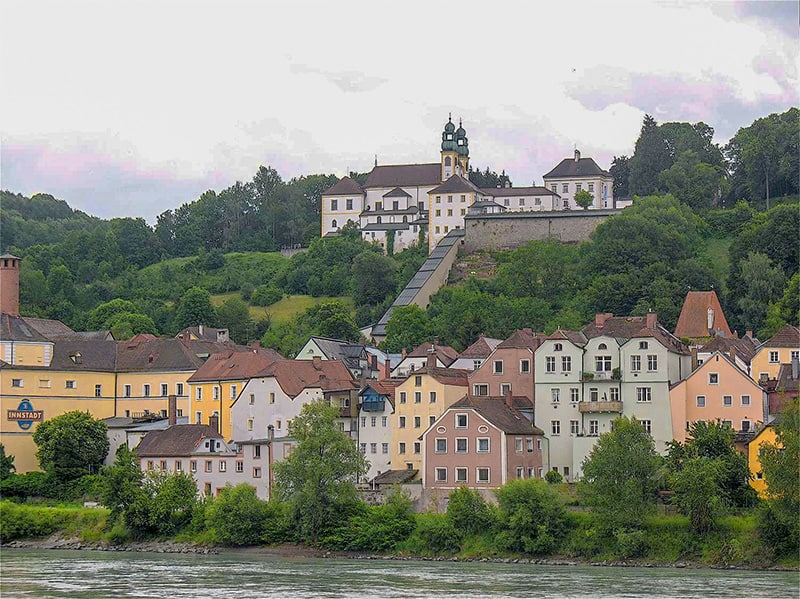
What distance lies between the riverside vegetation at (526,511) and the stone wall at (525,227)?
59.6 metres

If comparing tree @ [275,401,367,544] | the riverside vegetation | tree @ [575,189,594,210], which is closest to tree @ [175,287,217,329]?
tree @ [575,189,594,210]

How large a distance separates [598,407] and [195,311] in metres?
55.6

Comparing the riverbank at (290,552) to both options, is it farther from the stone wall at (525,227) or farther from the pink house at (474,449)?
the stone wall at (525,227)

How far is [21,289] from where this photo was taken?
121250 millimetres

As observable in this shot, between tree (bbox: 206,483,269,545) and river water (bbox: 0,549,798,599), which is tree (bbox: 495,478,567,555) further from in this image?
tree (bbox: 206,483,269,545)

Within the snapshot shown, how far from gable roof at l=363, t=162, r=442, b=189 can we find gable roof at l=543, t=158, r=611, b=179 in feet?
32.8

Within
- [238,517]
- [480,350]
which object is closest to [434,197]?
[480,350]

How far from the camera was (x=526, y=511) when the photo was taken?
2152 inches

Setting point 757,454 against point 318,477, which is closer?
point 757,454

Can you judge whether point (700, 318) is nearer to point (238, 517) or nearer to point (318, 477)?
point (318, 477)

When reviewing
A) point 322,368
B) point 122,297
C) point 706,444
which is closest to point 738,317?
point 322,368

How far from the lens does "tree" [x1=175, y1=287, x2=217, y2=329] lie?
112688 mm

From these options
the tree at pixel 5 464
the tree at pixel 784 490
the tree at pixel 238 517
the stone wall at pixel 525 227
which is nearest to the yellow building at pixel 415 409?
the tree at pixel 238 517

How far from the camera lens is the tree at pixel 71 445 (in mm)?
69812
